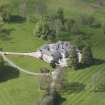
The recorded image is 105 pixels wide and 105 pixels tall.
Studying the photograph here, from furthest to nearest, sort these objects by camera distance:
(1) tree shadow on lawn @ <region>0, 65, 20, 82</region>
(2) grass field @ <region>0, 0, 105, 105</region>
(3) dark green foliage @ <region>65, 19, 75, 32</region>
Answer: (3) dark green foliage @ <region>65, 19, 75, 32</region> → (1) tree shadow on lawn @ <region>0, 65, 20, 82</region> → (2) grass field @ <region>0, 0, 105, 105</region>

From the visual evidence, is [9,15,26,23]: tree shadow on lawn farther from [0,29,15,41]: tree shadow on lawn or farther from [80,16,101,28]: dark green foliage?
[80,16,101,28]: dark green foliage

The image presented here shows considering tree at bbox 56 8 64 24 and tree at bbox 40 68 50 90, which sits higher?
tree at bbox 56 8 64 24

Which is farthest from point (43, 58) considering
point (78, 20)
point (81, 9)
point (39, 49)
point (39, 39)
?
point (81, 9)

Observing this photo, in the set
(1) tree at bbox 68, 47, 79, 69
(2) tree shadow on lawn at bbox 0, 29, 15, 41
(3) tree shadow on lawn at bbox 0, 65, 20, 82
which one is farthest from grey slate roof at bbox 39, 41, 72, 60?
(2) tree shadow on lawn at bbox 0, 29, 15, 41

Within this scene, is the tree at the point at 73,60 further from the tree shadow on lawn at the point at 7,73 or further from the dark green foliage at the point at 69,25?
the dark green foliage at the point at 69,25

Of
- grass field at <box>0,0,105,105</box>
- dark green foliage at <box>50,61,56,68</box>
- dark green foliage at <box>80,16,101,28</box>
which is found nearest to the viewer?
grass field at <box>0,0,105,105</box>

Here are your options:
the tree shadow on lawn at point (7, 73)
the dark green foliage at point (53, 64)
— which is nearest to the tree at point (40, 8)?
the dark green foliage at point (53, 64)
